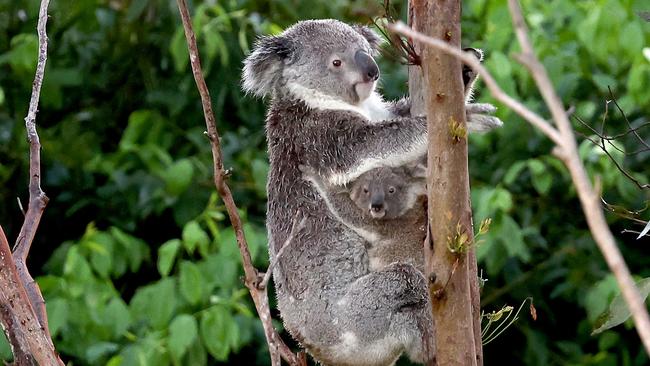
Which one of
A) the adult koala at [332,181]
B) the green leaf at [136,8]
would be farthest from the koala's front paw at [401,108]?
the green leaf at [136,8]

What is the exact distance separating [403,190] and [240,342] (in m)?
2.20

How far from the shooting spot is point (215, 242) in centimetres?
503

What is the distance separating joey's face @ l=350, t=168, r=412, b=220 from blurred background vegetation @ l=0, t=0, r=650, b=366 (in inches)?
66.3

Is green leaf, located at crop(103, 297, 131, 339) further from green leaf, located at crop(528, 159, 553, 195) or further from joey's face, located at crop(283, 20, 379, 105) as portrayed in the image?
green leaf, located at crop(528, 159, 553, 195)

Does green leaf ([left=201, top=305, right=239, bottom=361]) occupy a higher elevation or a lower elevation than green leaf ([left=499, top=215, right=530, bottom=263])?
lower

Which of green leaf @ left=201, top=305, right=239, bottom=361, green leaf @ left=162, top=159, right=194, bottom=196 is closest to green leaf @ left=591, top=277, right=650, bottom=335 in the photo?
green leaf @ left=201, top=305, right=239, bottom=361

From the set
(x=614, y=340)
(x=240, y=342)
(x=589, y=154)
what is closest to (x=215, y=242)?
(x=240, y=342)

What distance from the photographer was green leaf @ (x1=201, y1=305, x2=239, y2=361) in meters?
4.76

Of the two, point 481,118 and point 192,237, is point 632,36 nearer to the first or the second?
point 481,118

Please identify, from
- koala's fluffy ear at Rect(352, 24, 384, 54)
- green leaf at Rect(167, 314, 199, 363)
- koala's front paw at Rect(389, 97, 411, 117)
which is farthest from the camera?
green leaf at Rect(167, 314, 199, 363)

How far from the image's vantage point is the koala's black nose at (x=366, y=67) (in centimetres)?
334

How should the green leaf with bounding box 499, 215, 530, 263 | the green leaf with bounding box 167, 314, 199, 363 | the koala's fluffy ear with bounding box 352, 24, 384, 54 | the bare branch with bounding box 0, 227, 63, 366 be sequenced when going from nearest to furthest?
1. the bare branch with bounding box 0, 227, 63, 366
2. the koala's fluffy ear with bounding box 352, 24, 384, 54
3. the green leaf with bounding box 167, 314, 199, 363
4. the green leaf with bounding box 499, 215, 530, 263

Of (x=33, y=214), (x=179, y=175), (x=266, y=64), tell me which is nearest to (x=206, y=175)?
(x=179, y=175)

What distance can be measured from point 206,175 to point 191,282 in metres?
0.91
